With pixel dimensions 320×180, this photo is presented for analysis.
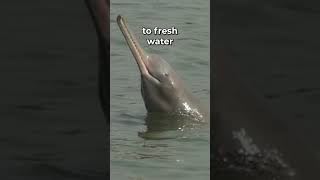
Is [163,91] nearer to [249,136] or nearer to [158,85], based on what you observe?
[158,85]

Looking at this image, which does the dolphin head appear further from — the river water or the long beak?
the river water

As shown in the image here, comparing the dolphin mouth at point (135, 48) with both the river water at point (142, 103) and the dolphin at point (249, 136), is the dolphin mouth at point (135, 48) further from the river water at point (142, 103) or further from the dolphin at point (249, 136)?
the dolphin at point (249, 136)

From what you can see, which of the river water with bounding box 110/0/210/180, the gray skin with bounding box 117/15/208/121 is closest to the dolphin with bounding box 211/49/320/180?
the river water with bounding box 110/0/210/180

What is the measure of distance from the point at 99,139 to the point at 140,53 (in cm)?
224

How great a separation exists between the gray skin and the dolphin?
38cm

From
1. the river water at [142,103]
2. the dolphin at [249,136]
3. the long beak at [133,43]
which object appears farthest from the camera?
the river water at [142,103]

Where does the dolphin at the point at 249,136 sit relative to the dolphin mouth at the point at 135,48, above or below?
below

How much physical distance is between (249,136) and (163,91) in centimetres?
62

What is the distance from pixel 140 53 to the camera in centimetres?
764

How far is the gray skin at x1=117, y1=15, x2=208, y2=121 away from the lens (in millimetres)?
7758

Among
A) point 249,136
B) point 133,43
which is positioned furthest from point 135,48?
point 249,136

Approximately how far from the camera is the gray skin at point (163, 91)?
776 centimetres

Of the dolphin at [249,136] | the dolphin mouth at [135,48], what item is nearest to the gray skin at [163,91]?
the dolphin mouth at [135,48]

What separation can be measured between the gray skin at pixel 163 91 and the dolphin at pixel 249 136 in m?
0.38
